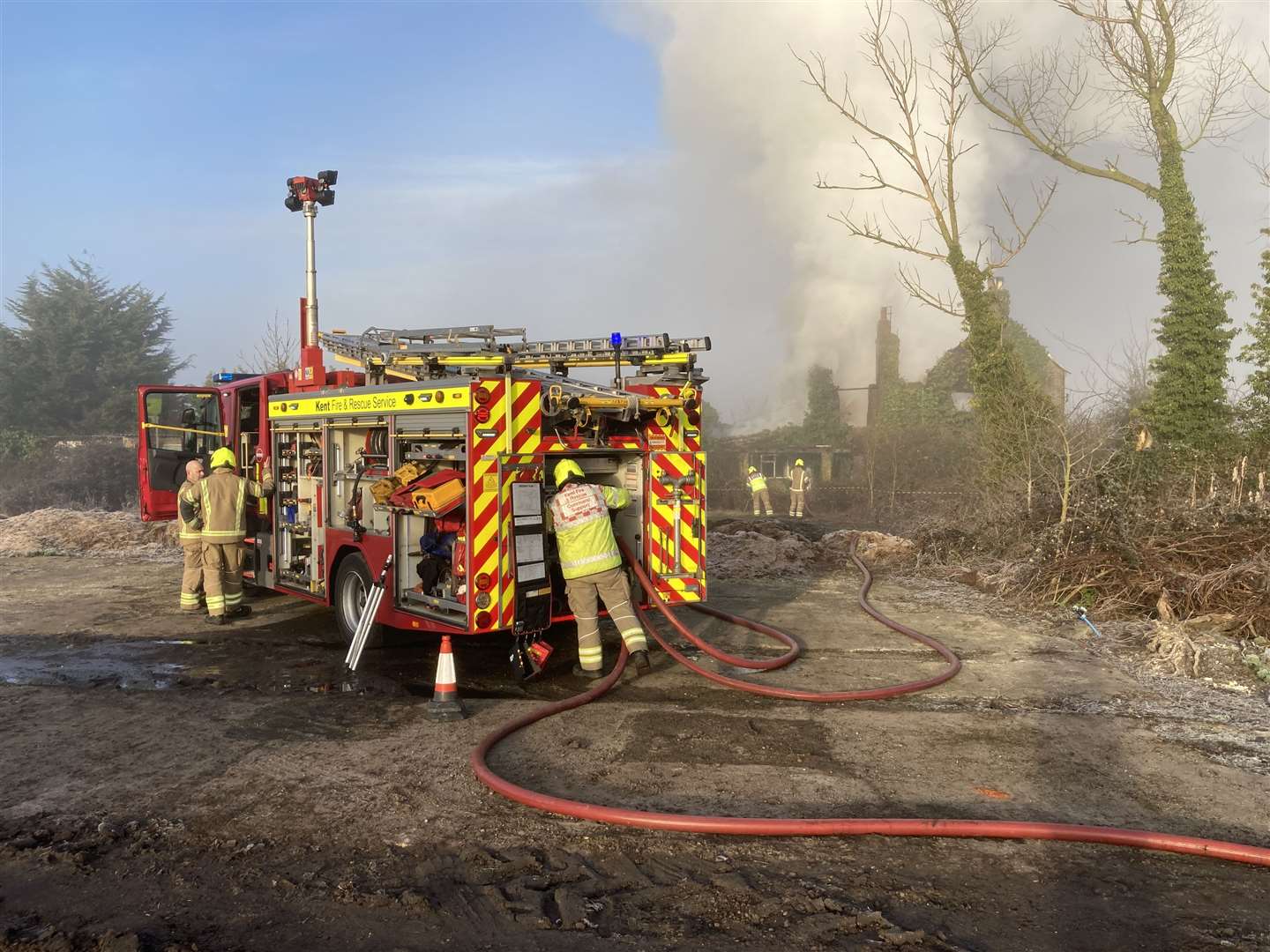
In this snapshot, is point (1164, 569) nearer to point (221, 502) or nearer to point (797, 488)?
point (221, 502)

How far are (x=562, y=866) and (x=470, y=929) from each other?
539mm

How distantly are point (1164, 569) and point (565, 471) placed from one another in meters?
5.73

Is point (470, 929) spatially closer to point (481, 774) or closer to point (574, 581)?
point (481, 774)

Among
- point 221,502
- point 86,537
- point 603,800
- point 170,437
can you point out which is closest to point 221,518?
point 221,502

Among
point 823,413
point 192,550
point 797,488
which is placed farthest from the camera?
point 823,413

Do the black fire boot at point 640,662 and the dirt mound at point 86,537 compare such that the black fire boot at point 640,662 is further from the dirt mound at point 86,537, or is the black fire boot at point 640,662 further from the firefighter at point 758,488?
the firefighter at point 758,488

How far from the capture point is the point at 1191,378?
1466 centimetres

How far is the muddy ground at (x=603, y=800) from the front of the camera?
10.5 ft

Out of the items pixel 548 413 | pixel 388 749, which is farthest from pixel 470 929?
pixel 548 413

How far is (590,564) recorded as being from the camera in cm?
646

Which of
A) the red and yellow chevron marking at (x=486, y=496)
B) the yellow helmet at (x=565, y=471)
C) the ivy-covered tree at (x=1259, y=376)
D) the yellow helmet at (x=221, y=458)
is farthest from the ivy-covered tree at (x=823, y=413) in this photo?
the red and yellow chevron marking at (x=486, y=496)

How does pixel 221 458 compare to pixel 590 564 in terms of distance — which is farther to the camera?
pixel 221 458

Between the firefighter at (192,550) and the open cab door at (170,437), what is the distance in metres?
1.09

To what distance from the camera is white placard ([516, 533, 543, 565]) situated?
21.0ft
